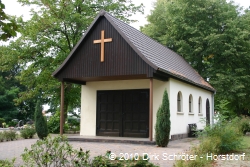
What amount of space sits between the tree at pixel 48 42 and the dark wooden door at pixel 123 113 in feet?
19.7

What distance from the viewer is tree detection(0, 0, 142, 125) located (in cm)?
2184

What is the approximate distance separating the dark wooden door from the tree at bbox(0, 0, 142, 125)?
5995mm

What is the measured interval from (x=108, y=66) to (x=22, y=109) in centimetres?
3263

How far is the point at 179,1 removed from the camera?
2769 centimetres

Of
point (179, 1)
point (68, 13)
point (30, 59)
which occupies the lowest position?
point (30, 59)

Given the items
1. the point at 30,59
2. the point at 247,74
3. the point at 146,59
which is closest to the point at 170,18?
the point at 247,74

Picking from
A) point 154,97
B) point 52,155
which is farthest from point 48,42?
point 52,155

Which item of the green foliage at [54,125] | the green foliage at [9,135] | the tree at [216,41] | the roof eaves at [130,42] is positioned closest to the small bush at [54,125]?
the green foliage at [54,125]

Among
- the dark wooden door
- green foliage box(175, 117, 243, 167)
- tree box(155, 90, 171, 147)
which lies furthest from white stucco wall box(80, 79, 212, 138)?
green foliage box(175, 117, 243, 167)

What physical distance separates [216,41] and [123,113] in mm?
11611

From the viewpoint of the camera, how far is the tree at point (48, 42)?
21.8m

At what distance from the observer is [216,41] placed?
24.2 metres

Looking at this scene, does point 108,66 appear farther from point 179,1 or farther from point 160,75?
point 179,1

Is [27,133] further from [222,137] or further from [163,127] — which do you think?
[222,137]
